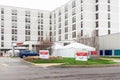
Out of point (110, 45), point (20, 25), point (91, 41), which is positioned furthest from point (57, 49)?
point (20, 25)

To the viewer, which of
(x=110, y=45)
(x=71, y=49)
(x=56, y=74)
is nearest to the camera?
(x=56, y=74)

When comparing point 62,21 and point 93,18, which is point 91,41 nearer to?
point 93,18

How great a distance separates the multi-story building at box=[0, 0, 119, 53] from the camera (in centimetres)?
7912

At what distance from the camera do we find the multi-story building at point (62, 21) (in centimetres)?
7912

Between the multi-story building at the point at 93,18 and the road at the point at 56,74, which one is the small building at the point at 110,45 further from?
the road at the point at 56,74

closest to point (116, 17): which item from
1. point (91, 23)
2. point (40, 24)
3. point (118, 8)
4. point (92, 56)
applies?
point (118, 8)

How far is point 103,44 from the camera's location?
225ft

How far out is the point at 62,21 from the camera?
93.8 meters

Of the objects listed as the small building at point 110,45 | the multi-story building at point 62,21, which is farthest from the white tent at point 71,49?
the multi-story building at point 62,21

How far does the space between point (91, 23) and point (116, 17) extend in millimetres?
9053

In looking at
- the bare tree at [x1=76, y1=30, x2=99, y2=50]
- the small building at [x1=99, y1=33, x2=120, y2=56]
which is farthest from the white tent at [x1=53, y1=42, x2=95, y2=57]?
the small building at [x1=99, y1=33, x2=120, y2=56]

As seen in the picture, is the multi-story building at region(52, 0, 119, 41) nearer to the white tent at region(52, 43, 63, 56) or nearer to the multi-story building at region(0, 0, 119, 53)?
the multi-story building at region(0, 0, 119, 53)

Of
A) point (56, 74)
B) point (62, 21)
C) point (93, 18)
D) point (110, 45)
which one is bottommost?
point (56, 74)

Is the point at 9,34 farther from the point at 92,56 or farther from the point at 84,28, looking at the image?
the point at 92,56
